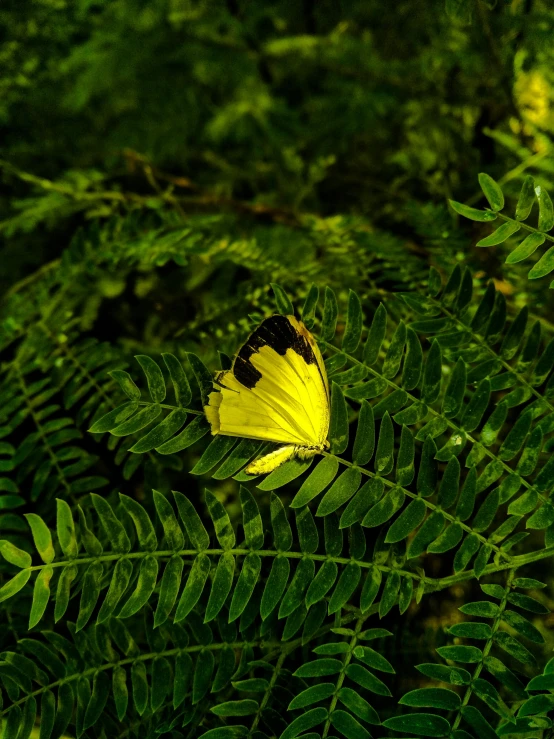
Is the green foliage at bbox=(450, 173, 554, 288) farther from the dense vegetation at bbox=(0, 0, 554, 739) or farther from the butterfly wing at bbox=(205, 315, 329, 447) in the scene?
the butterfly wing at bbox=(205, 315, 329, 447)

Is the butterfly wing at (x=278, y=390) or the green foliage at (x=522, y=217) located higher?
the green foliage at (x=522, y=217)

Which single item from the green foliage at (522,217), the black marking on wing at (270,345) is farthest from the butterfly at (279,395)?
the green foliage at (522,217)

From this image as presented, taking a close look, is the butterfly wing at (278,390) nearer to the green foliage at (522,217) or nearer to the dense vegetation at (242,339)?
the dense vegetation at (242,339)

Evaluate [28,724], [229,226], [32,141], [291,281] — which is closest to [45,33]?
[32,141]

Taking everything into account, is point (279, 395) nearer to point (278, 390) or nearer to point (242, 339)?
point (278, 390)

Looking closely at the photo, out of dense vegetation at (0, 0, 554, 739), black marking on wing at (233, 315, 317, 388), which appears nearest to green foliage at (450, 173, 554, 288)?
dense vegetation at (0, 0, 554, 739)

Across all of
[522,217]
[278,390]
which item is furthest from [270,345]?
[522,217]

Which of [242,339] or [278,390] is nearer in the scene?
[278,390]
